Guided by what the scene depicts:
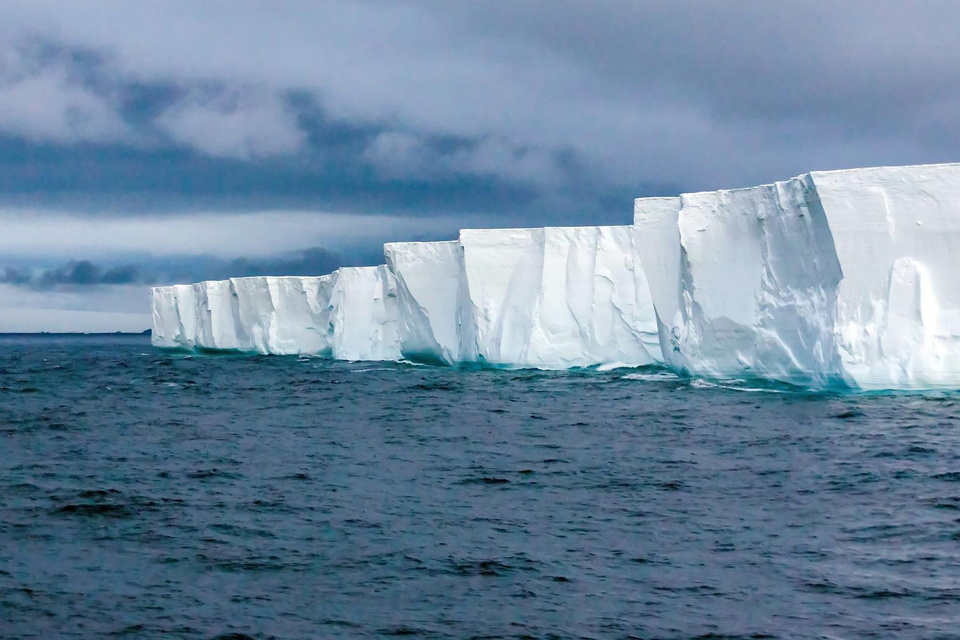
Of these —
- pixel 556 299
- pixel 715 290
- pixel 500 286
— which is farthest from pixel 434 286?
pixel 715 290

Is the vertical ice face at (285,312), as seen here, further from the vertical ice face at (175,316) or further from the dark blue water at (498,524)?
the dark blue water at (498,524)

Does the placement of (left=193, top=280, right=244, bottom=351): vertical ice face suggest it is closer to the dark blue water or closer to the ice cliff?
the ice cliff

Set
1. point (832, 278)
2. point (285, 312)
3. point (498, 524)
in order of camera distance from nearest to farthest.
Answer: point (498, 524) → point (832, 278) → point (285, 312)

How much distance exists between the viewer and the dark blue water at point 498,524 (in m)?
5.94

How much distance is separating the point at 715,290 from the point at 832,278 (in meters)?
3.03

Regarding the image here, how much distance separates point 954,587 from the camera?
20.1ft

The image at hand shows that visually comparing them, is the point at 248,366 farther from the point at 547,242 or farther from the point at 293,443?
the point at 293,443

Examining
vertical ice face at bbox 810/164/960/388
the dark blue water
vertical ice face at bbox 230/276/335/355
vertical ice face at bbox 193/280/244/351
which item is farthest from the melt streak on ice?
vertical ice face at bbox 193/280/244/351

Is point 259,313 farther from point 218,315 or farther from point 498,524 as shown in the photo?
point 498,524

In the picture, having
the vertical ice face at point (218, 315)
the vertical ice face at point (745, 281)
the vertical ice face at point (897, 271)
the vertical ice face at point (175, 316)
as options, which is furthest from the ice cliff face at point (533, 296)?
the vertical ice face at point (175, 316)

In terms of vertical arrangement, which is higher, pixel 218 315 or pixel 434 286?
pixel 434 286

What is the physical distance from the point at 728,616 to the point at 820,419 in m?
7.90

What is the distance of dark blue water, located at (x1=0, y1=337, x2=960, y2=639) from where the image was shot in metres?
5.94

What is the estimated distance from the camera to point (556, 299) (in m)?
23.9
